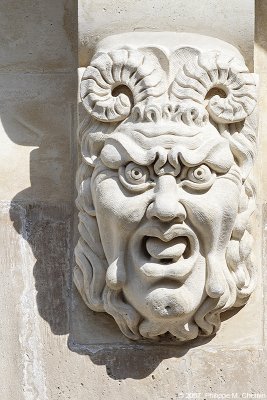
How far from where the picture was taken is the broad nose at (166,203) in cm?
301

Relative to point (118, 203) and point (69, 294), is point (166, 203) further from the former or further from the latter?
point (69, 294)

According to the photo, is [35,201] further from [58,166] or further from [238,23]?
[238,23]

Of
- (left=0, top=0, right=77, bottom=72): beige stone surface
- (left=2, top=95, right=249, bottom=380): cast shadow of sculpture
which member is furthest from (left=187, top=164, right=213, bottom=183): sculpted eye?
(left=0, top=0, right=77, bottom=72): beige stone surface

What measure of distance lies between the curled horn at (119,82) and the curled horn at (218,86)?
51 millimetres

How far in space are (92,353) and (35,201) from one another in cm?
38

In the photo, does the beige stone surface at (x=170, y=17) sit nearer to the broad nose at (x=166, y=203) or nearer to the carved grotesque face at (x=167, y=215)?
the carved grotesque face at (x=167, y=215)

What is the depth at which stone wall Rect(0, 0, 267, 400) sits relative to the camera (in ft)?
10.4

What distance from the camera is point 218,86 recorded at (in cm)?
314

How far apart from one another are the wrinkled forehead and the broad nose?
2.0 inches

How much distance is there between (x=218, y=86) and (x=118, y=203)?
341 mm

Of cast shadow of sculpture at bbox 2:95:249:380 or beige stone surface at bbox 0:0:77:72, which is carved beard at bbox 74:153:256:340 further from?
beige stone surface at bbox 0:0:77:72

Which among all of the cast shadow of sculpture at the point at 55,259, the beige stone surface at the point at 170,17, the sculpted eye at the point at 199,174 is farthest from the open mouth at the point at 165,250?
the beige stone surface at the point at 170,17

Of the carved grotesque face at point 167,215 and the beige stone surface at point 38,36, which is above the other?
the beige stone surface at point 38,36

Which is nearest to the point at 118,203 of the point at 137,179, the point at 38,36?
the point at 137,179
